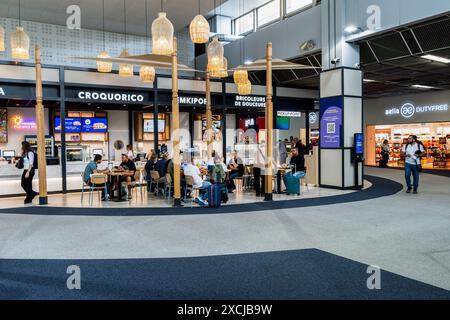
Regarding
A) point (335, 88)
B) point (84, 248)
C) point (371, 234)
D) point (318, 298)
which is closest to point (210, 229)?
point (84, 248)

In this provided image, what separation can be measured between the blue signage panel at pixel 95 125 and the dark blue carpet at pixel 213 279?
374 inches

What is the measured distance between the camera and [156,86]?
11.9 m

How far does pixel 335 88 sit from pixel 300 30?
261cm

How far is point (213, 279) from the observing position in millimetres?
3912

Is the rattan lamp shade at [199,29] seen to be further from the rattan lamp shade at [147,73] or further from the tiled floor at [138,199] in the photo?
the tiled floor at [138,199]

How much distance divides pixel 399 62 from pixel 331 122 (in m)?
3.73

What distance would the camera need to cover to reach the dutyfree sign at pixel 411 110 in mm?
17594

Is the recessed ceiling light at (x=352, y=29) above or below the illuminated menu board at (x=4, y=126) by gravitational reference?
above

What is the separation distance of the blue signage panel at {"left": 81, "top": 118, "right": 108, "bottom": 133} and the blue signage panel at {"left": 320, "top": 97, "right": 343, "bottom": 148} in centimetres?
740

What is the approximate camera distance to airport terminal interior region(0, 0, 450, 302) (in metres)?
4.13

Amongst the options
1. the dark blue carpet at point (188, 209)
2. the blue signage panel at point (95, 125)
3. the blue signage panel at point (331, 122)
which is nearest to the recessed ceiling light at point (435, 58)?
the blue signage panel at point (331, 122)

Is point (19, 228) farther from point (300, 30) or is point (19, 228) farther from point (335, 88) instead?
point (300, 30)

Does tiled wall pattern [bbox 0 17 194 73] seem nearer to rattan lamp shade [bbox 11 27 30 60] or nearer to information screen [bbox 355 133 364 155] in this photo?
rattan lamp shade [bbox 11 27 30 60]

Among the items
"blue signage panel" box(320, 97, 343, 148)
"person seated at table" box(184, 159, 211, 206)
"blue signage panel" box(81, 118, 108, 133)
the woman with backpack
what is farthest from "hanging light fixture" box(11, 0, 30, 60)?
"blue signage panel" box(320, 97, 343, 148)
